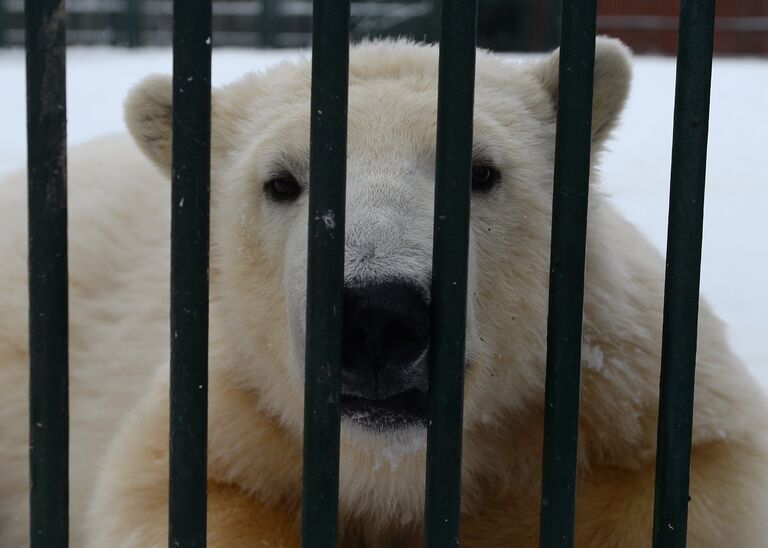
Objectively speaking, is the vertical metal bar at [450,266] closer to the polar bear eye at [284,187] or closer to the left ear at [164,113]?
the polar bear eye at [284,187]

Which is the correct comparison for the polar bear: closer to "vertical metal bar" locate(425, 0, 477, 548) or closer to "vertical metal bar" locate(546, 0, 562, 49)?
"vertical metal bar" locate(425, 0, 477, 548)

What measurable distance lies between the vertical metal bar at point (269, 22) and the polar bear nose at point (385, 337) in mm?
15607

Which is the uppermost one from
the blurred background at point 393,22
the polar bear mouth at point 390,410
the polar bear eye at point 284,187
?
the blurred background at point 393,22

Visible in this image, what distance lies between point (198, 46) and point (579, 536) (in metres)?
1.17

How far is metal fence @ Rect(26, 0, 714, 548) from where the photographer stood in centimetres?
140

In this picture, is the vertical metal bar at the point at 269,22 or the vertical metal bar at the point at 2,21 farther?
the vertical metal bar at the point at 269,22

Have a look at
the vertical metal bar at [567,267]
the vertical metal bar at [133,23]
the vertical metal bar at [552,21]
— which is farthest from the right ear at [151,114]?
the vertical metal bar at [552,21]

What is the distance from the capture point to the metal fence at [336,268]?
4.58 ft

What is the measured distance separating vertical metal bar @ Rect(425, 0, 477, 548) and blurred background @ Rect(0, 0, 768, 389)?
1104mm

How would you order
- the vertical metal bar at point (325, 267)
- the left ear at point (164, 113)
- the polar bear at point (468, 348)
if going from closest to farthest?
the vertical metal bar at point (325, 267)
the polar bear at point (468, 348)
the left ear at point (164, 113)

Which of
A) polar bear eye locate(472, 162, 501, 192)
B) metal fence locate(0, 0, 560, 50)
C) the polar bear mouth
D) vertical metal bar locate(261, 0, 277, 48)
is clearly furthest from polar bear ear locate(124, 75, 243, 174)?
vertical metal bar locate(261, 0, 277, 48)

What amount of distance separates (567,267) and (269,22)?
1573 centimetres

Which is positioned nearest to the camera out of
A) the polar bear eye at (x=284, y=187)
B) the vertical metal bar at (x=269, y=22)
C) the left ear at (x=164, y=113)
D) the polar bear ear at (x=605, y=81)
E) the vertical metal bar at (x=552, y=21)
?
the polar bear eye at (x=284, y=187)

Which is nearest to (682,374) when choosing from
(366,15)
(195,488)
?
(195,488)
